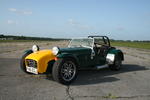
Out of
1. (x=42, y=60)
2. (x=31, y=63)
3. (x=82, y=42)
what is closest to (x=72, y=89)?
(x=42, y=60)

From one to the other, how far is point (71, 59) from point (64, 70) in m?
0.43

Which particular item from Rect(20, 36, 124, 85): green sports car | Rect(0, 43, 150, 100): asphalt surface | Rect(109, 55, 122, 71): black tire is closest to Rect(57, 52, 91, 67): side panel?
Rect(20, 36, 124, 85): green sports car

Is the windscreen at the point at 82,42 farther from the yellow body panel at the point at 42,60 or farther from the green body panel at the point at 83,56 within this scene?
the yellow body panel at the point at 42,60

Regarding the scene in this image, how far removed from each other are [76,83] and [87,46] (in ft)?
6.84

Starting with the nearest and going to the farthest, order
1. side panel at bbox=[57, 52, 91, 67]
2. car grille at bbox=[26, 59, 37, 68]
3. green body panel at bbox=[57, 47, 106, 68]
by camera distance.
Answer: car grille at bbox=[26, 59, 37, 68] < green body panel at bbox=[57, 47, 106, 68] < side panel at bbox=[57, 52, 91, 67]

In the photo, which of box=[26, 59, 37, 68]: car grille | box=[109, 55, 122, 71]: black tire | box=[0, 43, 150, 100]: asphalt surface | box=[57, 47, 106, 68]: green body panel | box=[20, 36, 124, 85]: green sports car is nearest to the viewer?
box=[0, 43, 150, 100]: asphalt surface

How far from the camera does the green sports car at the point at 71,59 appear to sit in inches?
225

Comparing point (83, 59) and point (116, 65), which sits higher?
point (83, 59)

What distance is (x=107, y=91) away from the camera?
5.04m

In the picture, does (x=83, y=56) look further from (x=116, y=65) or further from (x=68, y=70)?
(x=116, y=65)

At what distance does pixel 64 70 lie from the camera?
5.78 metres

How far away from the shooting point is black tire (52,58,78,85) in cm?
549

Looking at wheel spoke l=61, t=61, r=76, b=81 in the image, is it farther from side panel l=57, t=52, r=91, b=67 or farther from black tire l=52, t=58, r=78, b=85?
side panel l=57, t=52, r=91, b=67

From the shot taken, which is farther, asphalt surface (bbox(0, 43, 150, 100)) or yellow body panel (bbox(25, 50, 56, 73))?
yellow body panel (bbox(25, 50, 56, 73))
